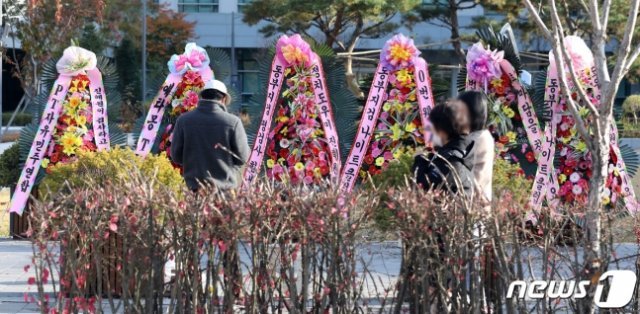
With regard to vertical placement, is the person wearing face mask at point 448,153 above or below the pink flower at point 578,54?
below

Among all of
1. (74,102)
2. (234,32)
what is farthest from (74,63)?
(234,32)

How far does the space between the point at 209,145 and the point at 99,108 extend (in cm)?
451

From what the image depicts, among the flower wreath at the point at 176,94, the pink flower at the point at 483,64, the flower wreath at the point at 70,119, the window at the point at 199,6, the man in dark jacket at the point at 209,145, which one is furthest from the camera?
the window at the point at 199,6

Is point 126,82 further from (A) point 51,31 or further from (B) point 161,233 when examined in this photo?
(B) point 161,233

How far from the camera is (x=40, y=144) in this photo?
1173 cm

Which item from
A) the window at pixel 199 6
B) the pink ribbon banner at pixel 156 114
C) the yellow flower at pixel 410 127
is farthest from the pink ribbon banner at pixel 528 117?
the window at pixel 199 6

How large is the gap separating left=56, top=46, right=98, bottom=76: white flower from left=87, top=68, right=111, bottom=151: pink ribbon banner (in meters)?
0.11

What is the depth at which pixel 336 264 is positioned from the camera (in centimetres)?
566

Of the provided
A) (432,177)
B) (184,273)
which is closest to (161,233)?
(184,273)

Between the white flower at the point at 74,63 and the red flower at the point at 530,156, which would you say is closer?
the red flower at the point at 530,156

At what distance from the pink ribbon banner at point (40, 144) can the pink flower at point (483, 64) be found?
4373 mm

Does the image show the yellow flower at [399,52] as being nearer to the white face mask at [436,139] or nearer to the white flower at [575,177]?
the white flower at [575,177]

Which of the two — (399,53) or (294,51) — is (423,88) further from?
(294,51)

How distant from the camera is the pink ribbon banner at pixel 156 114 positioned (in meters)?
11.9
